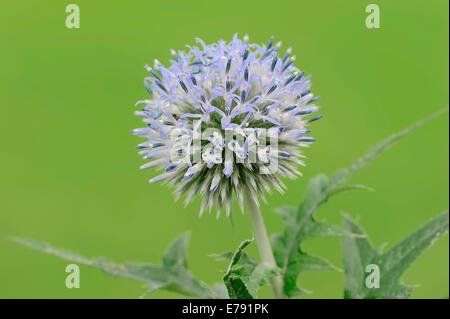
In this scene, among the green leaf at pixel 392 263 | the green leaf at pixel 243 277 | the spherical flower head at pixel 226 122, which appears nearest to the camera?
the green leaf at pixel 243 277

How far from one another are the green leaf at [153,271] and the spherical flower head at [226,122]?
0.37 metres

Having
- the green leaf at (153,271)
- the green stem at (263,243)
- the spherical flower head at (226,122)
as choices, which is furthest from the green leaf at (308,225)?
the green leaf at (153,271)

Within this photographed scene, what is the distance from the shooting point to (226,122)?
2.02m

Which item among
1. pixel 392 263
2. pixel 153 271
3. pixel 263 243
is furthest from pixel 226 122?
pixel 392 263

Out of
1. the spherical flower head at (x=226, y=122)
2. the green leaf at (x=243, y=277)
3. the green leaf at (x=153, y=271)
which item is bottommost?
the green leaf at (x=243, y=277)

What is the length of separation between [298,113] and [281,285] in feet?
2.44

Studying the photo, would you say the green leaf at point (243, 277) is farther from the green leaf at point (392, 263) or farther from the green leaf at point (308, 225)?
the green leaf at point (392, 263)

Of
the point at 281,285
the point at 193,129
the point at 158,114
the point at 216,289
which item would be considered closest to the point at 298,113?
the point at 193,129

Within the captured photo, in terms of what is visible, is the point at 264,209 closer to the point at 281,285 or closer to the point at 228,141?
the point at 281,285

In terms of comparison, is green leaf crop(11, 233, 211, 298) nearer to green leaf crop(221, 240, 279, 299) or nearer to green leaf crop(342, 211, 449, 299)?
green leaf crop(221, 240, 279, 299)

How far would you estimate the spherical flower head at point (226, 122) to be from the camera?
2.04m

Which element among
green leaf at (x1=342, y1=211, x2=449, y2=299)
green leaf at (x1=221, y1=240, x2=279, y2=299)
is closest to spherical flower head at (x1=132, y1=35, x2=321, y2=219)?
green leaf at (x1=221, y1=240, x2=279, y2=299)

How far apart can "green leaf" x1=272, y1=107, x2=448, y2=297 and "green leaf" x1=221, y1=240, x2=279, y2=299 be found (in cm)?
23

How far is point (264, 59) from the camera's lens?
2.27 metres
